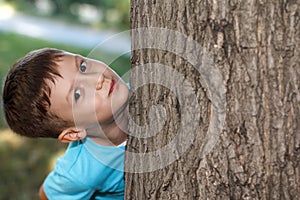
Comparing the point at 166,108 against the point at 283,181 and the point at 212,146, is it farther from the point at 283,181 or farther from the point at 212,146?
the point at 283,181

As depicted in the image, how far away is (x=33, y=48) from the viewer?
939cm

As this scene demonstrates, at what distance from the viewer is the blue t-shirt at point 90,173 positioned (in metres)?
2.73

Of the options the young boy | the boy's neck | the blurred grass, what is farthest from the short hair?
the blurred grass

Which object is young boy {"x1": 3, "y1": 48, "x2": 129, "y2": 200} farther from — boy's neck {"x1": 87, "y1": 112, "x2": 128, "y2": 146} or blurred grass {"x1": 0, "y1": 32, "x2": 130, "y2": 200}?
blurred grass {"x1": 0, "y1": 32, "x2": 130, "y2": 200}

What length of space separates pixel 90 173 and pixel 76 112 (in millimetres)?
264

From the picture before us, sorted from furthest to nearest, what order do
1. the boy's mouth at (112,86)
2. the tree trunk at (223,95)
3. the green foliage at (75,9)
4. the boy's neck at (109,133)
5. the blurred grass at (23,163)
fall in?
1. the green foliage at (75,9)
2. the blurred grass at (23,163)
3. the boy's neck at (109,133)
4. the boy's mouth at (112,86)
5. the tree trunk at (223,95)

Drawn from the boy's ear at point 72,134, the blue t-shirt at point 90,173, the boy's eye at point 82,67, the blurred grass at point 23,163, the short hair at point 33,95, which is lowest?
the blurred grass at point 23,163

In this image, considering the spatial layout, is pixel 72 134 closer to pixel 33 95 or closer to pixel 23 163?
pixel 33 95

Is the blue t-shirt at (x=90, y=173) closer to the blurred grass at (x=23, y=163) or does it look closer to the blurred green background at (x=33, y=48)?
the blurred green background at (x=33, y=48)

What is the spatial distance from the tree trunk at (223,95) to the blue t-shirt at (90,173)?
0.47 m

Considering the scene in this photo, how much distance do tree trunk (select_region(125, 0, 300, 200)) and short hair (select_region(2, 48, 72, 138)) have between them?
521mm

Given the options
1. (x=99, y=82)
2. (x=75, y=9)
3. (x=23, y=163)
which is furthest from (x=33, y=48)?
(x=99, y=82)

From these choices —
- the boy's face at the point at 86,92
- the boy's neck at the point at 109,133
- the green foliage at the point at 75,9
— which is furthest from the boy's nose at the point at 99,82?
the green foliage at the point at 75,9

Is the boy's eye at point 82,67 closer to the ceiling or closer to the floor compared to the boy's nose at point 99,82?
closer to the ceiling
